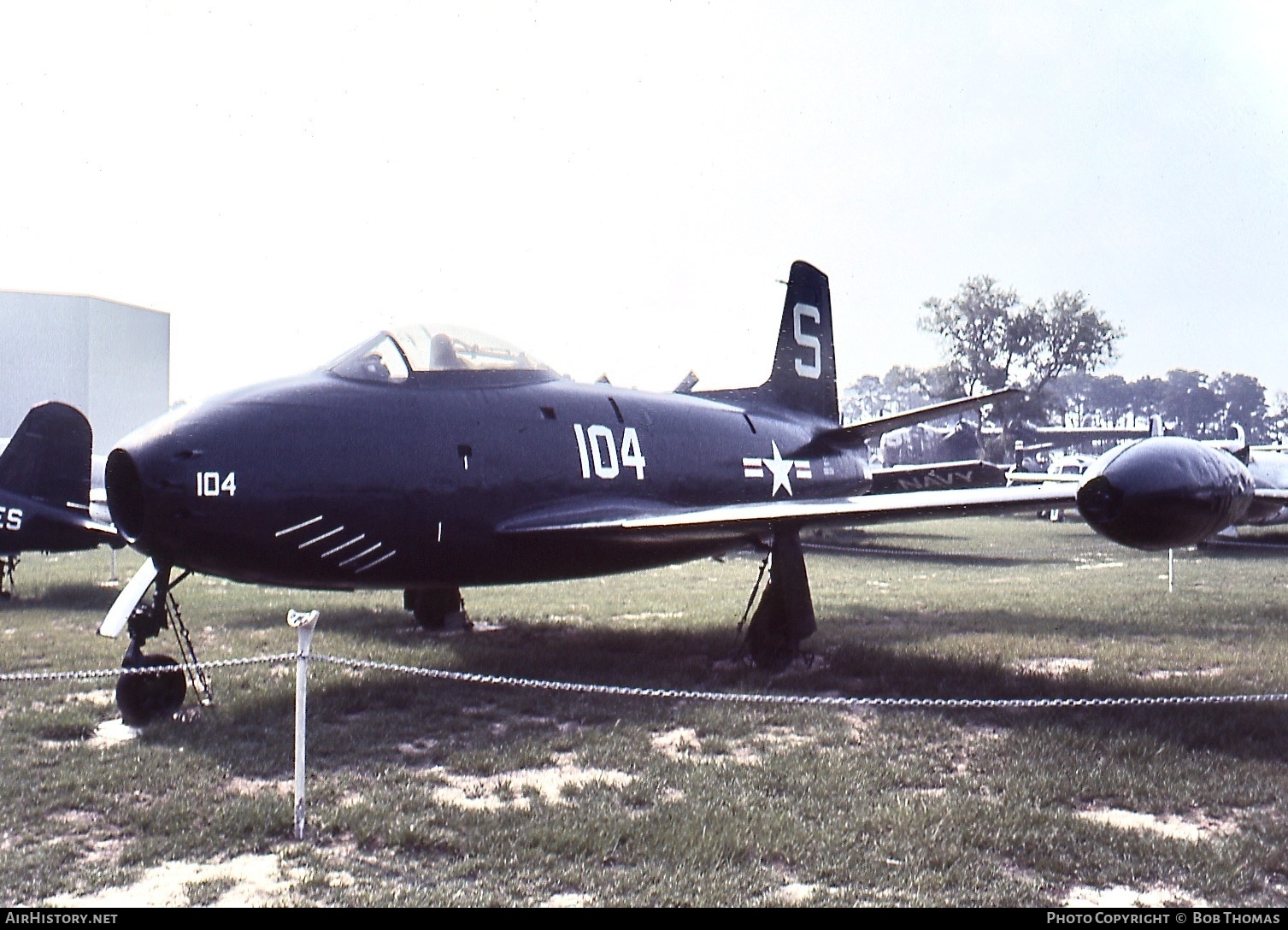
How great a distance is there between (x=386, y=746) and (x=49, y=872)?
2.00m

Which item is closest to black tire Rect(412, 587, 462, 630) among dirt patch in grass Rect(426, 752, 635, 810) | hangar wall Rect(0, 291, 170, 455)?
dirt patch in grass Rect(426, 752, 635, 810)

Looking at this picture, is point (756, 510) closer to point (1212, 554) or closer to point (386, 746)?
point (386, 746)

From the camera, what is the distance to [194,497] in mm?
5562

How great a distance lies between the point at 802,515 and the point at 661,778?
96.4 inches

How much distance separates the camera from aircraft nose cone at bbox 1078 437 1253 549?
16.6ft

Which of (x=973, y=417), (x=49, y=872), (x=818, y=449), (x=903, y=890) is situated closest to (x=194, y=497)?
(x=49, y=872)

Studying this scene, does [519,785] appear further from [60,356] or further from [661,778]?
[60,356]

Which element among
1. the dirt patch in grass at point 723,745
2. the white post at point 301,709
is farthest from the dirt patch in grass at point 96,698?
the dirt patch in grass at point 723,745

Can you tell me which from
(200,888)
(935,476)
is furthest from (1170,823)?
(935,476)

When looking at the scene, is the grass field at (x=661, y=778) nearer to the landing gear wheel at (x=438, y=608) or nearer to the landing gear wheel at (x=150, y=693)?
the landing gear wheel at (x=150, y=693)

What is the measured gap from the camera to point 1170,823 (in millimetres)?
4297

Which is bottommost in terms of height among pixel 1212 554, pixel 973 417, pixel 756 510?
pixel 1212 554

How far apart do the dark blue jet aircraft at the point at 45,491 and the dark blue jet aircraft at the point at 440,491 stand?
6.91 metres

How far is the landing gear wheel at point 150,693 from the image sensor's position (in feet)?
19.1
